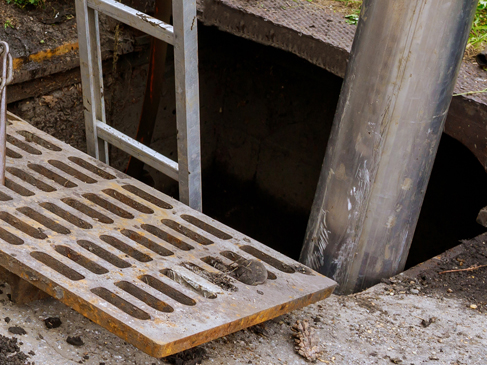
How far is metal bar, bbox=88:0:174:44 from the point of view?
108 inches

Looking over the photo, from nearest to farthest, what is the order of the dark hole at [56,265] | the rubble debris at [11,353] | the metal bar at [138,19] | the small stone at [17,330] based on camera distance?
the rubble debris at [11,353] → the small stone at [17,330] → the dark hole at [56,265] → the metal bar at [138,19]

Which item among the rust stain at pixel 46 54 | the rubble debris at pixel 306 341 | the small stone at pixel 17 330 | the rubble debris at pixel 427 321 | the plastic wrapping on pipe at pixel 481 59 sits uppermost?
the plastic wrapping on pipe at pixel 481 59

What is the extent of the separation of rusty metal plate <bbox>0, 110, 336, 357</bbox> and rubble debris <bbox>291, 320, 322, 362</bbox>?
11 centimetres

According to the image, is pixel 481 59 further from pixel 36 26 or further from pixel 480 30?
pixel 36 26

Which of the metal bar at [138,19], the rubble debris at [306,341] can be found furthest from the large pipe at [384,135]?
the metal bar at [138,19]

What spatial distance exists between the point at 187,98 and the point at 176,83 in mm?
95

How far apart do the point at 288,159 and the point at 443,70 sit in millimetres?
3176

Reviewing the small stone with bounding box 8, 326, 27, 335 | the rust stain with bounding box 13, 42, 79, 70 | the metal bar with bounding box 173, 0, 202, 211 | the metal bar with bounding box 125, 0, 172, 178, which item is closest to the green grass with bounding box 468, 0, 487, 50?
the metal bar with bounding box 125, 0, 172, 178

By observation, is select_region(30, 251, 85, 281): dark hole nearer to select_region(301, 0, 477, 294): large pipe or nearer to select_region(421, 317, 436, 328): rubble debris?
select_region(301, 0, 477, 294): large pipe

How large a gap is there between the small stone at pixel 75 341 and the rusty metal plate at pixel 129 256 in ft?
0.53

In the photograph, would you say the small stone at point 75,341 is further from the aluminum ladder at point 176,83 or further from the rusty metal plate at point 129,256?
the aluminum ladder at point 176,83

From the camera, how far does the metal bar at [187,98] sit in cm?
262

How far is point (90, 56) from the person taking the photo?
3141mm

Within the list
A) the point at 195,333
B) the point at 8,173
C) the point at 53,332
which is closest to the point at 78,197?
the point at 8,173
